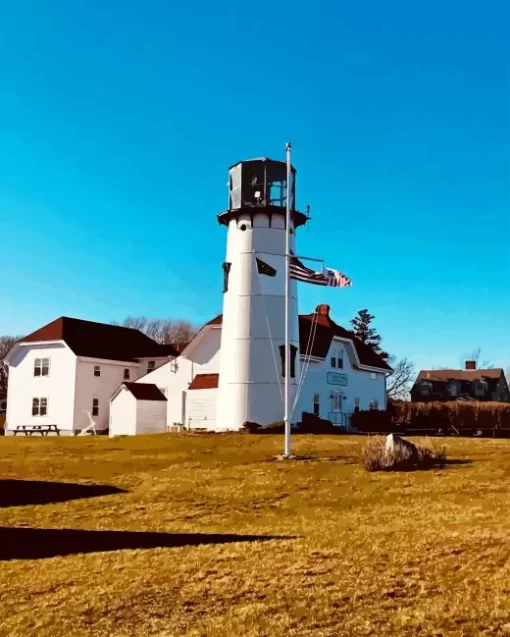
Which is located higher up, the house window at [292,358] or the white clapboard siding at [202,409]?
the house window at [292,358]

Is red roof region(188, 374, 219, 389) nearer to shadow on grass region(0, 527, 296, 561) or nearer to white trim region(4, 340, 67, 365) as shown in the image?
white trim region(4, 340, 67, 365)

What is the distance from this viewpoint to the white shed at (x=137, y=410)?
137 ft

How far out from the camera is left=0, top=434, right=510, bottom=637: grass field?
7828 mm

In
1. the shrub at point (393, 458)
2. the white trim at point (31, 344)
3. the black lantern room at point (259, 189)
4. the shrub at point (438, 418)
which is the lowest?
the shrub at point (393, 458)

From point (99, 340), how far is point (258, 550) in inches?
1533

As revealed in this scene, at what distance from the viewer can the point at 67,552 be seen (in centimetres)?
1204

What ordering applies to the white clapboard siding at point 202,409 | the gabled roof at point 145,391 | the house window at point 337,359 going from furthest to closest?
the house window at point 337,359, the gabled roof at point 145,391, the white clapboard siding at point 202,409

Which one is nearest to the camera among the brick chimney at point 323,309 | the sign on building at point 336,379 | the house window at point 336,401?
the sign on building at point 336,379

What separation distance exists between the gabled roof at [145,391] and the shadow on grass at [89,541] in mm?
28102

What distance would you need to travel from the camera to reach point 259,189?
37.1m

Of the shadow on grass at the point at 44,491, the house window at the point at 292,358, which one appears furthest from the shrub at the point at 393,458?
the house window at the point at 292,358

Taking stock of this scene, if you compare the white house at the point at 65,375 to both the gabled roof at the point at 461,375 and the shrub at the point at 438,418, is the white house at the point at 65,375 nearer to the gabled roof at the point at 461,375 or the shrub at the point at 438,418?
the shrub at the point at 438,418

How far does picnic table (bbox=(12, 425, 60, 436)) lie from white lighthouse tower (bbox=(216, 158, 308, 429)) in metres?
13.8

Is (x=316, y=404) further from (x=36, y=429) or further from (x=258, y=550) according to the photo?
(x=258, y=550)
